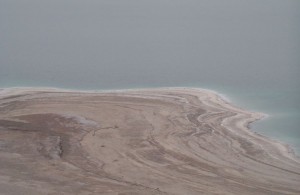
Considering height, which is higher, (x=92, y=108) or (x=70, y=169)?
(x=92, y=108)

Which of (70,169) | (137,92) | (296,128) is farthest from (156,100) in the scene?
(70,169)

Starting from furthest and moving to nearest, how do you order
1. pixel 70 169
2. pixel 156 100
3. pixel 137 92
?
pixel 137 92
pixel 156 100
pixel 70 169

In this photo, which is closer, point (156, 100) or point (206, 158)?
point (206, 158)

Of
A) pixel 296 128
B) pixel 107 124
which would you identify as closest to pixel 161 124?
pixel 107 124

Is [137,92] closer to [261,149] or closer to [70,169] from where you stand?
[261,149]

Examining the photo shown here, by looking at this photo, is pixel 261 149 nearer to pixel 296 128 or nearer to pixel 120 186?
pixel 296 128

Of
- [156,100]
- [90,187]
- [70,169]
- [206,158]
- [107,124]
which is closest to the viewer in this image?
[90,187]
